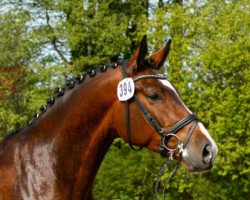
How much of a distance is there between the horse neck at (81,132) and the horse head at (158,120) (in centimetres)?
13

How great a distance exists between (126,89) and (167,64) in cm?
1533

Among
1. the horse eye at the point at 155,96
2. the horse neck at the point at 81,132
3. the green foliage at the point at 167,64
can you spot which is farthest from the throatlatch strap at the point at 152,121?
the green foliage at the point at 167,64

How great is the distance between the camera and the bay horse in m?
4.43

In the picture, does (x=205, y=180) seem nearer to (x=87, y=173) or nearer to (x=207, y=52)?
(x=207, y=52)

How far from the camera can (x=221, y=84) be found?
18.3m

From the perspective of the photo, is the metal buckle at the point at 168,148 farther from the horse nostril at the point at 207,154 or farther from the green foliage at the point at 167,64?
the green foliage at the point at 167,64

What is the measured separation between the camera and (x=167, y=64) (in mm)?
19703

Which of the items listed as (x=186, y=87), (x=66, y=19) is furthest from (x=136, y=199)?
(x=66, y=19)

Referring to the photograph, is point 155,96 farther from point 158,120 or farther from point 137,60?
point 137,60

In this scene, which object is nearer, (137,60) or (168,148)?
(168,148)

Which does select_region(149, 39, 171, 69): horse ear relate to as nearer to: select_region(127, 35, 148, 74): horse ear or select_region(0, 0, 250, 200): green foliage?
select_region(127, 35, 148, 74): horse ear

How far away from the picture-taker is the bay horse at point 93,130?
4.43 m

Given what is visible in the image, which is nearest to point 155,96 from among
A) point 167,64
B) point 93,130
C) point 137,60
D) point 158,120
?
point 158,120

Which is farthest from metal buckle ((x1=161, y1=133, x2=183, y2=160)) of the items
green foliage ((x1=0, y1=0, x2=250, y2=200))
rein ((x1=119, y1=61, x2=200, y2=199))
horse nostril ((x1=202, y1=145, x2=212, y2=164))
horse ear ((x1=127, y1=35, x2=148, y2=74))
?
green foliage ((x1=0, y1=0, x2=250, y2=200))
